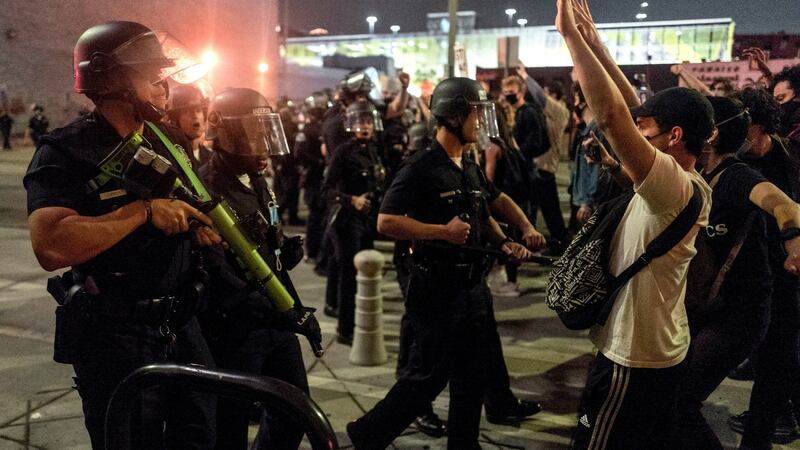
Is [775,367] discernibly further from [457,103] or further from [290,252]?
[290,252]

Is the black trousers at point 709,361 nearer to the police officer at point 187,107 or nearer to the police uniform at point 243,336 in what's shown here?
the police uniform at point 243,336

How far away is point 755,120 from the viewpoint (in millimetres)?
3998

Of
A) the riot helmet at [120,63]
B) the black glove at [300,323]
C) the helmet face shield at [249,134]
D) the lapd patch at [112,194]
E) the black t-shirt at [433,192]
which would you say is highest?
the riot helmet at [120,63]

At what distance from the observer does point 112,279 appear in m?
2.42

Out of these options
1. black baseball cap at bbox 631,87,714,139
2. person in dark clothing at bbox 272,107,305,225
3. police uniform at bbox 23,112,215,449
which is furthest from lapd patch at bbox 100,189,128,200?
person in dark clothing at bbox 272,107,305,225

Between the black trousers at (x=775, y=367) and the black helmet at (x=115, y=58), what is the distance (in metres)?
3.66

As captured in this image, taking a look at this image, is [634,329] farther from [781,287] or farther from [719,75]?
[719,75]

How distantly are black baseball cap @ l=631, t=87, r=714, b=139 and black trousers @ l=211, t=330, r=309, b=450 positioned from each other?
1.90 meters

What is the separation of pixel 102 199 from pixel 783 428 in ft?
14.1

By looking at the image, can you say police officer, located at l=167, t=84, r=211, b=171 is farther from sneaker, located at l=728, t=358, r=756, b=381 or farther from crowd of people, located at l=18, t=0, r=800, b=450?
sneaker, located at l=728, t=358, r=756, b=381

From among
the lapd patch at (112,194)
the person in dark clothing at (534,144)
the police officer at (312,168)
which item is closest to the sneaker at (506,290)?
the person in dark clothing at (534,144)

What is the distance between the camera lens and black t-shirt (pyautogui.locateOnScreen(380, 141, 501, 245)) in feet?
12.0

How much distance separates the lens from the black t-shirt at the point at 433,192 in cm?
366

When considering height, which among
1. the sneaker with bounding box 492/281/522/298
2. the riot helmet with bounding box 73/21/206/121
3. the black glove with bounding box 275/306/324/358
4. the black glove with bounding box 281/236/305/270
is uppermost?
the riot helmet with bounding box 73/21/206/121
